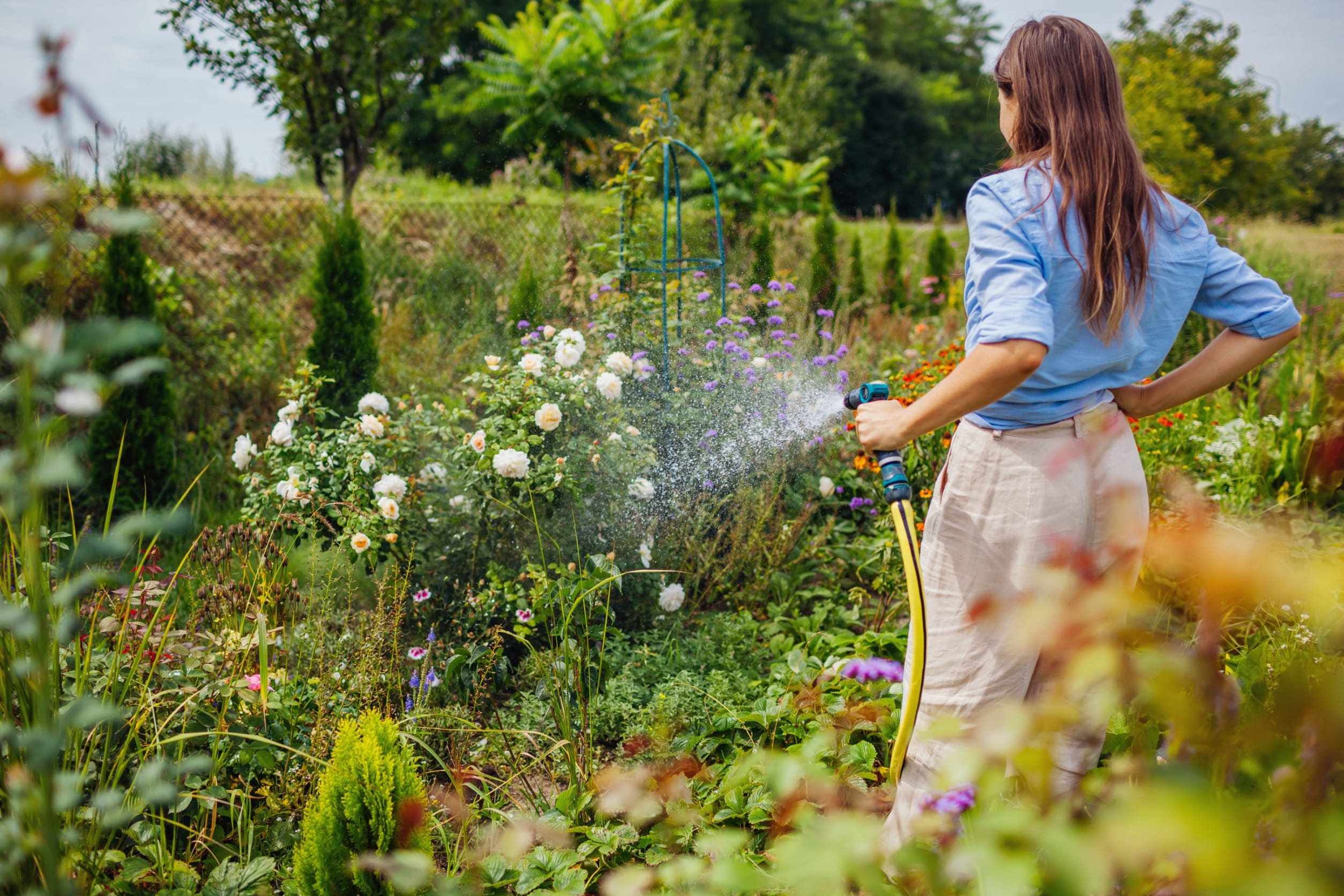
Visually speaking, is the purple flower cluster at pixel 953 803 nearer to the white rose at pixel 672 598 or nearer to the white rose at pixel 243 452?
the white rose at pixel 672 598

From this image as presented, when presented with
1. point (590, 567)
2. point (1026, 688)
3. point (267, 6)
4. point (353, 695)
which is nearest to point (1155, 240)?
point (1026, 688)

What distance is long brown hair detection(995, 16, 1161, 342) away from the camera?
1.34m

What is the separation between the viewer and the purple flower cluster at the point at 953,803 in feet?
2.70

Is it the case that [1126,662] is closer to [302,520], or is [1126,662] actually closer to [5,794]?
[5,794]

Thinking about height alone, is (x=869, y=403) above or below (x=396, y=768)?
above

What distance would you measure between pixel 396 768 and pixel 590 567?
3.97ft

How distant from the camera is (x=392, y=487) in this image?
2.64 meters

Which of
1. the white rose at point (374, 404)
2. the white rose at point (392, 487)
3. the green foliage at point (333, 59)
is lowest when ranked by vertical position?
the white rose at point (392, 487)

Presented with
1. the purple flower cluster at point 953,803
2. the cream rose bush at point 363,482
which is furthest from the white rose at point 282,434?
the purple flower cluster at point 953,803

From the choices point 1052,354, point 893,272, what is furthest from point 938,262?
point 1052,354

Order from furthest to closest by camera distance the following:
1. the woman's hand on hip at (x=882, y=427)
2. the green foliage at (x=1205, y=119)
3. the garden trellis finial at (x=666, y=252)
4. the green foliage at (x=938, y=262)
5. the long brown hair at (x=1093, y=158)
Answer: the green foliage at (x=1205, y=119), the green foliage at (x=938, y=262), the garden trellis finial at (x=666, y=252), the woman's hand on hip at (x=882, y=427), the long brown hair at (x=1093, y=158)

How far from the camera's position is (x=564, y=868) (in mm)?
1636

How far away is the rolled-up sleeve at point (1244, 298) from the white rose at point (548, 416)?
1.78 meters

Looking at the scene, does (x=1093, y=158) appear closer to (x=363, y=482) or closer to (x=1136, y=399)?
(x=1136, y=399)
